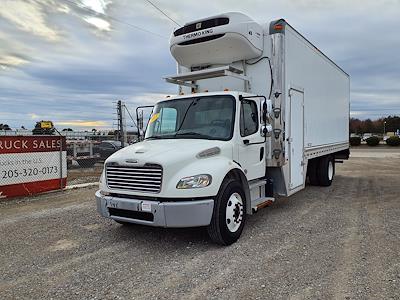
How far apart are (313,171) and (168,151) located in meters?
6.93

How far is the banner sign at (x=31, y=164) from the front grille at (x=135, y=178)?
487cm

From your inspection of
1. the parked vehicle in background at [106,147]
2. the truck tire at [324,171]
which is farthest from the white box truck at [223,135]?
the parked vehicle in background at [106,147]

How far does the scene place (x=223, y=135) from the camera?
5.70 meters

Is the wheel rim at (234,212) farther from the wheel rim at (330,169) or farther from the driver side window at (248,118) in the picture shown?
the wheel rim at (330,169)

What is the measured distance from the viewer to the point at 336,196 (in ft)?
30.9

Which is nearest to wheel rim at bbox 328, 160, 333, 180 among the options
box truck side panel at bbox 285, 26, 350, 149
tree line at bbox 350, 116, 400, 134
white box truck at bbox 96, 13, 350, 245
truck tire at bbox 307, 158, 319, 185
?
truck tire at bbox 307, 158, 319, 185

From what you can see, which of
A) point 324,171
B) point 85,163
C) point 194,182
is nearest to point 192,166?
point 194,182

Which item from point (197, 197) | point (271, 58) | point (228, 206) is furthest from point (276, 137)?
point (197, 197)

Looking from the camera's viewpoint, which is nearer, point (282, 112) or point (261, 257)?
point (261, 257)

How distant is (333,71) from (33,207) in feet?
30.3

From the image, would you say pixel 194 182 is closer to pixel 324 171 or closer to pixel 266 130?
pixel 266 130

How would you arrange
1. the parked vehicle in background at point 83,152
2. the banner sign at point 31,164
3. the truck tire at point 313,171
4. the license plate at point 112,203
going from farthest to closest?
the parked vehicle in background at point 83,152, the truck tire at point 313,171, the banner sign at point 31,164, the license plate at point 112,203

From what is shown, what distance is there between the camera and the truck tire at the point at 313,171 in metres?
10.5

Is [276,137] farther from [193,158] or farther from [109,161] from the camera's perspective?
[109,161]
